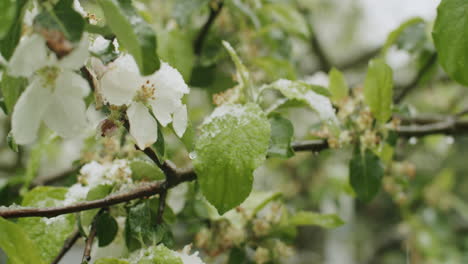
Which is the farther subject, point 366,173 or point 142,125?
point 366,173

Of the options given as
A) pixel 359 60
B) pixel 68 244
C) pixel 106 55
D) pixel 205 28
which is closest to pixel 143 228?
pixel 68 244

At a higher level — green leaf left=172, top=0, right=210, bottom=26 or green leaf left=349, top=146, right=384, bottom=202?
green leaf left=172, top=0, right=210, bottom=26

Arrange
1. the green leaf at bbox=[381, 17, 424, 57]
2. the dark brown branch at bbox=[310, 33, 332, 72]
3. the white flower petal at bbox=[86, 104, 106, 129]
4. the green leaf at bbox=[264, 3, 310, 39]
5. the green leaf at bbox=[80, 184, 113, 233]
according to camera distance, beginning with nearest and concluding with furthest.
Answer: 1. the white flower petal at bbox=[86, 104, 106, 129]
2. the green leaf at bbox=[80, 184, 113, 233]
3. the green leaf at bbox=[381, 17, 424, 57]
4. the green leaf at bbox=[264, 3, 310, 39]
5. the dark brown branch at bbox=[310, 33, 332, 72]

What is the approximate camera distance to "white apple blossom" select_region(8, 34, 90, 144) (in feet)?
1.39

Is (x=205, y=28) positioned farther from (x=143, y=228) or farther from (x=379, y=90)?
(x=143, y=228)

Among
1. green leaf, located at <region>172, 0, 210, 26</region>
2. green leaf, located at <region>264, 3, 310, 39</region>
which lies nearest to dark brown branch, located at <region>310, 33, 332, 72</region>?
green leaf, located at <region>264, 3, 310, 39</region>

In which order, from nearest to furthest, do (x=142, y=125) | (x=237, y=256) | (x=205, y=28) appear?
(x=142, y=125), (x=237, y=256), (x=205, y=28)

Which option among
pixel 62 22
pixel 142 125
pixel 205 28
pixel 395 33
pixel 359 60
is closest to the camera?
pixel 62 22

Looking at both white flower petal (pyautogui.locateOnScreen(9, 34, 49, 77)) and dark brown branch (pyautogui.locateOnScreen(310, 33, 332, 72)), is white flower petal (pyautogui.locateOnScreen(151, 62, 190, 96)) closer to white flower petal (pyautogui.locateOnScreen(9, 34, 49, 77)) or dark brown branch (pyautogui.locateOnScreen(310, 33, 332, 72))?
white flower petal (pyautogui.locateOnScreen(9, 34, 49, 77))

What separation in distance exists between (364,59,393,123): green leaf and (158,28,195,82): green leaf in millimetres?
353

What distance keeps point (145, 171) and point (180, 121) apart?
170 millimetres

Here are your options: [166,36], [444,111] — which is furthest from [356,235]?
[166,36]

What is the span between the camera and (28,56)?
1.37ft

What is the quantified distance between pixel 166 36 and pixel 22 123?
556mm
